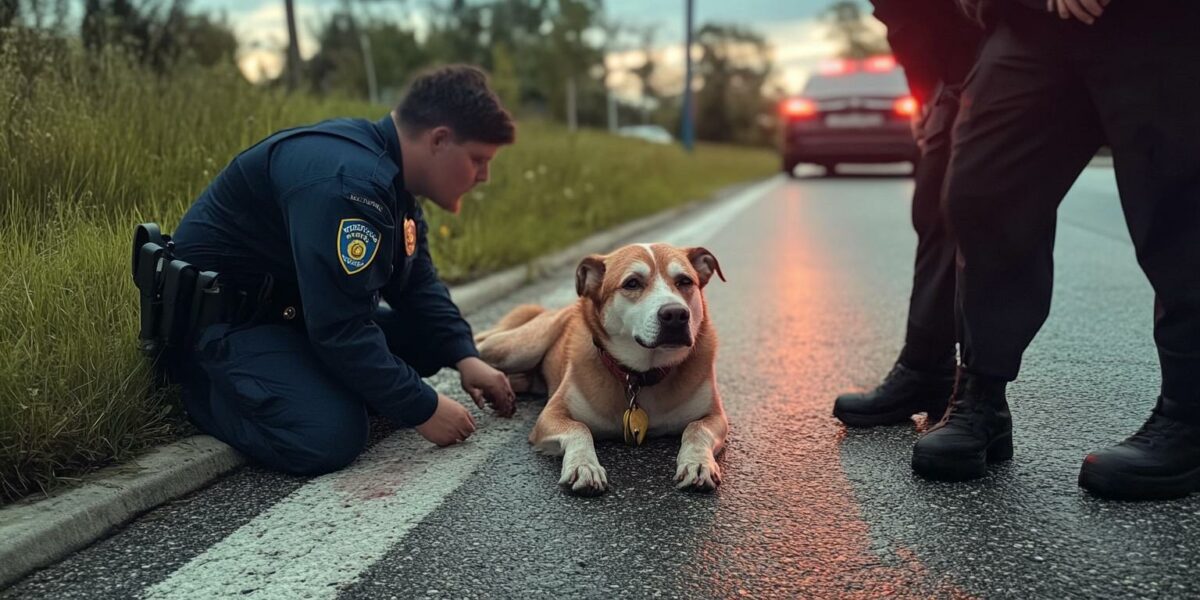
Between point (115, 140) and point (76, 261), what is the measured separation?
5.87 ft

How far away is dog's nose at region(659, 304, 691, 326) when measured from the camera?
3322 millimetres

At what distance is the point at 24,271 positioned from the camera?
347cm

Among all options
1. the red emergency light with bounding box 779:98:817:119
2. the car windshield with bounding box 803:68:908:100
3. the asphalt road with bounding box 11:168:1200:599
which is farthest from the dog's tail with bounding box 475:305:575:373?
the car windshield with bounding box 803:68:908:100

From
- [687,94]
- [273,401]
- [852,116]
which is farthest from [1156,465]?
[687,94]

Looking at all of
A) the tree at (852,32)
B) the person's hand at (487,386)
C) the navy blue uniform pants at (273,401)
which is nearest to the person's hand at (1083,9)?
the person's hand at (487,386)

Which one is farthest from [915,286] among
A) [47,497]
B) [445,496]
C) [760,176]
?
[760,176]

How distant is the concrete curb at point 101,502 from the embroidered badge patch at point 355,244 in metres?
0.73

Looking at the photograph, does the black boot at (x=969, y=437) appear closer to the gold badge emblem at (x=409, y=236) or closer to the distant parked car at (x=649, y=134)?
the gold badge emblem at (x=409, y=236)

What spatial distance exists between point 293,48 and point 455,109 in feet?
24.2

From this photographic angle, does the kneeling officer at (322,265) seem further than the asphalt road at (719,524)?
Yes

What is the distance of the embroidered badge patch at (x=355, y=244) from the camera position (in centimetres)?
317

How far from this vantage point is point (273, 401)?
10.9ft

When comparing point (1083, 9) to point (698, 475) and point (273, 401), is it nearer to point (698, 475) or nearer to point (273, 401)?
point (698, 475)

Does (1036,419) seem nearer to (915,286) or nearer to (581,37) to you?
(915,286)
